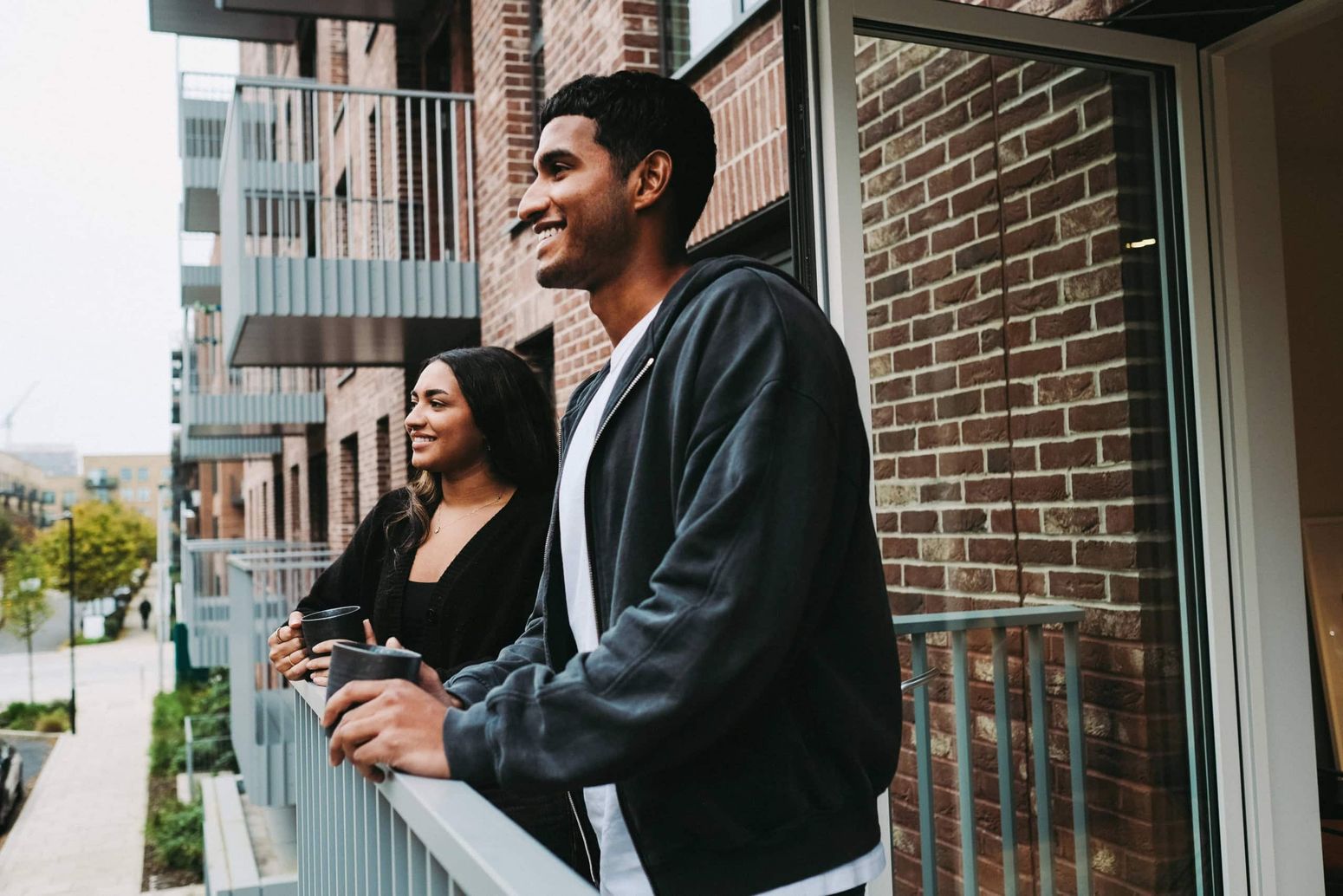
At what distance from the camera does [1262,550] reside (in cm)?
253

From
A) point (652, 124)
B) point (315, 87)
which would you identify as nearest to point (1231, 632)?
point (652, 124)

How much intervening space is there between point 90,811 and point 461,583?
27.5 metres

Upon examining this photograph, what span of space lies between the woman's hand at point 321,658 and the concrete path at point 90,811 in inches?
704

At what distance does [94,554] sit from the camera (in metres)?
81.9

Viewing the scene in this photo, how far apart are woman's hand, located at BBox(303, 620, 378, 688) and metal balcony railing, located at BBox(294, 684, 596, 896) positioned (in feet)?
0.08

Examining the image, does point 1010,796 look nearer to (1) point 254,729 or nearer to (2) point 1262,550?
(2) point 1262,550

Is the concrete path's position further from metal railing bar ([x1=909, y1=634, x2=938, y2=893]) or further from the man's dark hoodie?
the man's dark hoodie

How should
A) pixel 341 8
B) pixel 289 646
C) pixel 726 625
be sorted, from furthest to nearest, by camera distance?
1. pixel 341 8
2. pixel 289 646
3. pixel 726 625

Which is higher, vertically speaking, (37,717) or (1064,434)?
(1064,434)

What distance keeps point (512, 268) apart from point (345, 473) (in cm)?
749

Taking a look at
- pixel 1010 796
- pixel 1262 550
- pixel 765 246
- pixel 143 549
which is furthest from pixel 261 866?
pixel 143 549

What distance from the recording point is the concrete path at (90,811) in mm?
19688

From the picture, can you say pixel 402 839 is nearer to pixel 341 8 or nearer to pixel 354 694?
pixel 354 694

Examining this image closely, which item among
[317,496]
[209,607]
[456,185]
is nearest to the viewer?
[456,185]
